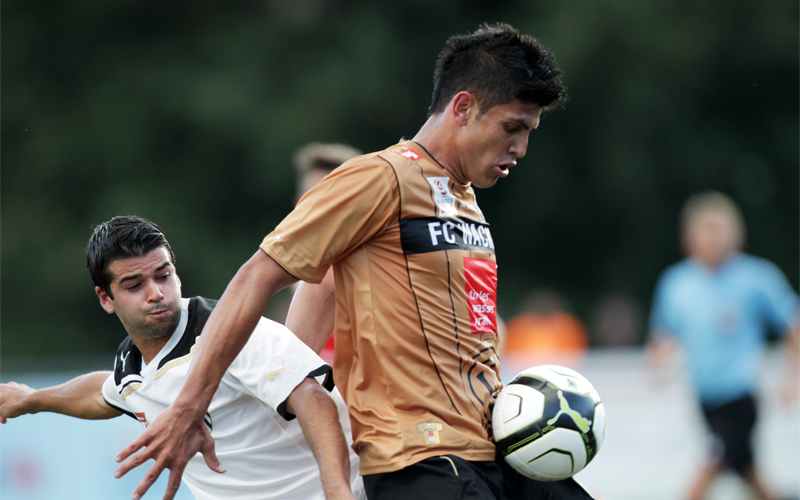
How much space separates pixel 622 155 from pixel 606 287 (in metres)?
2.63

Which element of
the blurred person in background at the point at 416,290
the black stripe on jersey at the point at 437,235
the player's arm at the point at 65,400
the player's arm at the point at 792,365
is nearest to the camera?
the blurred person in background at the point at 416,290

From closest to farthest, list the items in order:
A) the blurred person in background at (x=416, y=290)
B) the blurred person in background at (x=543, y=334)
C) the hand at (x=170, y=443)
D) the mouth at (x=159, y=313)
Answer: the hand at (x=170, y=443), the blurred person in background at (x=416, y=290), the mouth at (x=159, y=313), the blurred person in background at (x=543, y=334)

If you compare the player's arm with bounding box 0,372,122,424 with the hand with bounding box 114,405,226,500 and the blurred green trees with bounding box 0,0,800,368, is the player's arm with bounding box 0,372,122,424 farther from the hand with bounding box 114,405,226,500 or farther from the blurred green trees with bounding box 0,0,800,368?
the blurred green trees with bounding box 0,0,800,368

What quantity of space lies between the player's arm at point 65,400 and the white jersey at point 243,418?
→ 35cm

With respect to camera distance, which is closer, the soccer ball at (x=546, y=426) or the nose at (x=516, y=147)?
the soccer ball at (x=546, y=426)

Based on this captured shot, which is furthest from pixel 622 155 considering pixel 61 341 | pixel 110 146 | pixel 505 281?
pixel 61 341

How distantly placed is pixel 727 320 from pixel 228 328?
7.11 m

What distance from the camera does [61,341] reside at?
1959cm

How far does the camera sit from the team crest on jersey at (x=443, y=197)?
12.0 feet

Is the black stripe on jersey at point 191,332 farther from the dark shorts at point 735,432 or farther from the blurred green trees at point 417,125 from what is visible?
the blurred green trees at point 417,125

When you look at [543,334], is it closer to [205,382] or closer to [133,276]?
[133,276]

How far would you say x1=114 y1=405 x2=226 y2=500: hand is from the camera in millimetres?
3160

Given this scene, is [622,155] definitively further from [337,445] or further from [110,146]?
[337,445]

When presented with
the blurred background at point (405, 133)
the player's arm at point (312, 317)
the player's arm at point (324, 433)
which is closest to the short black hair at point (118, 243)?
the player's arm at point (312, 317)
